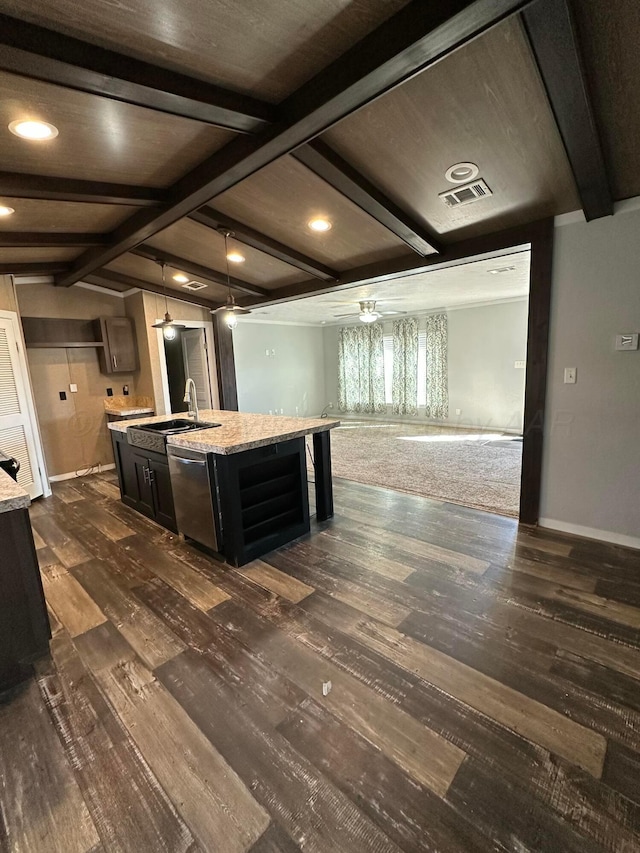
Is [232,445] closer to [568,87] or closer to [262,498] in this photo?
A: [262,498]

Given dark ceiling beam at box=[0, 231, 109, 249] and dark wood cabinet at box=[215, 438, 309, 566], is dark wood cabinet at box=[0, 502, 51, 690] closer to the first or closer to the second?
dark wood cabinet at box=[215, 438, 309, 566]

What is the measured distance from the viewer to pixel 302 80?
164 cm

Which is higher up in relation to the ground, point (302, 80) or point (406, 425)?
point (302, 80)

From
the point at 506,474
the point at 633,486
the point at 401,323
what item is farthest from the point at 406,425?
the point at 633,486

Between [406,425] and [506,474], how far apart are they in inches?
135

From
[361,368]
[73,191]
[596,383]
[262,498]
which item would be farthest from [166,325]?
[361,368]

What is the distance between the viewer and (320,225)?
9.95 feet

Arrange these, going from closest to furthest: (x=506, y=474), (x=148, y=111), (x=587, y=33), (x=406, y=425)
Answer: (x=587, y=33) → (x=148, y=111) → (x=506, y=474) → (x=406, y=425)

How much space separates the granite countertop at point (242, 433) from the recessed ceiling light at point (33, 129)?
177 cm

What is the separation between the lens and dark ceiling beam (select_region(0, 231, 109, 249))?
123 inches

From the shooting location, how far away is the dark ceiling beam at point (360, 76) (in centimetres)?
123

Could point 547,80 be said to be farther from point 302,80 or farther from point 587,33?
point 302,80

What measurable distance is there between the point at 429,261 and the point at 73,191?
2671 mm

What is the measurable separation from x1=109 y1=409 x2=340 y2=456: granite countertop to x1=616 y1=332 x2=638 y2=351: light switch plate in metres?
2.04
